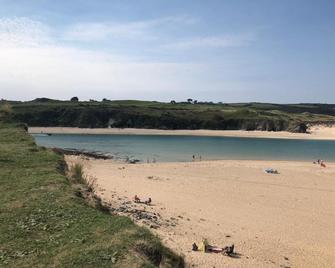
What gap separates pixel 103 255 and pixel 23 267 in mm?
1373

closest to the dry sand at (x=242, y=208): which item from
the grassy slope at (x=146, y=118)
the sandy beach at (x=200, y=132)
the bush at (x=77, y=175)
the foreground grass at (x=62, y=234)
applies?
the bush at (x=77, y=175)

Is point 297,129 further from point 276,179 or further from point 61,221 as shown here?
point 61,221

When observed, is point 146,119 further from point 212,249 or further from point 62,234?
point 62,234

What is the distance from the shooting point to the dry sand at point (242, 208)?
1551 centimetres

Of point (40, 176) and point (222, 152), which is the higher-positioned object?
point (40, 176)

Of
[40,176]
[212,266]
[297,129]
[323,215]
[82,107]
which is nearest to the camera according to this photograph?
[212,266]

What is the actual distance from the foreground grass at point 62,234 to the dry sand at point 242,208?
4.15 m

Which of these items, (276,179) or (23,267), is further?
(276,179)

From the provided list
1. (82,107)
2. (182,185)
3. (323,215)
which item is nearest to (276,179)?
(182,185)

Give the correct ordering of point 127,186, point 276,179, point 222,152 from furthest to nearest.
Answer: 1. point 222,152
2. point 276,179
3. point 127,186

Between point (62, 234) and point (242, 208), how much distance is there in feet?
52.0

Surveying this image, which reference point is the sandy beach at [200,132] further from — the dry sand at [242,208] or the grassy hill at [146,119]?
the dry sand at [242,208]

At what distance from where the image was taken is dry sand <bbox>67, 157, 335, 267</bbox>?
50.9 feet

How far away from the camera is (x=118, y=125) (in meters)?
120
